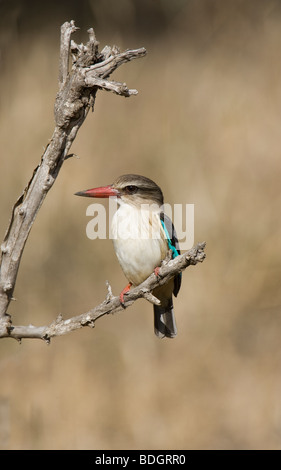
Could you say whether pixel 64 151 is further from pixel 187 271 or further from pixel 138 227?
pixel 187 271

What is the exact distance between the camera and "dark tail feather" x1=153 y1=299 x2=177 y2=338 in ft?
9.50

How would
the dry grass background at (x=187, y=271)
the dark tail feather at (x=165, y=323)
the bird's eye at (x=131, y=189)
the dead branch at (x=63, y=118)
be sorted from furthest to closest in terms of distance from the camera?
the dry grass background at (x=187, y=271), the dark tail feather at (x=165, y=323), the bird's eye at (x=131, y=189), the dead branch at (x=63, y=118)

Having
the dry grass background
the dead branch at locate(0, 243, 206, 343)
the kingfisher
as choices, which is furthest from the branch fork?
the dry grass background

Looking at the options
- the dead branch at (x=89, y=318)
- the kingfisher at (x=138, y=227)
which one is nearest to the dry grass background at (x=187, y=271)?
the kingfisher at (x=138, y=227)

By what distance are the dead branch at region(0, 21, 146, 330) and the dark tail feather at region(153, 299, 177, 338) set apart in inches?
41.7

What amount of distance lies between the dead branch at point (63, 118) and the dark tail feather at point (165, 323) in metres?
1.06

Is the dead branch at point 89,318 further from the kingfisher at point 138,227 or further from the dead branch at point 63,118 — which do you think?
the kingfisher at point 138,227

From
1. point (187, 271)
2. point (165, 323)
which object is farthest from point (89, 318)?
point (187, 271)

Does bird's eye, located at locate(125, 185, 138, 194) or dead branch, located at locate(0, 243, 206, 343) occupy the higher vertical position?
bird's eye, located at locate(125, 185, 138, 194)

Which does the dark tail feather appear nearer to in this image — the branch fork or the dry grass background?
the branch fork

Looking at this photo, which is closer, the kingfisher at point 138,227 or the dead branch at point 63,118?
the dead branch at point 63,118

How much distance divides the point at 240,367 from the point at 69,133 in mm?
2585

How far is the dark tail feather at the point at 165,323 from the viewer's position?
114 inches

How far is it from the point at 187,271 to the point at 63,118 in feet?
7.49
